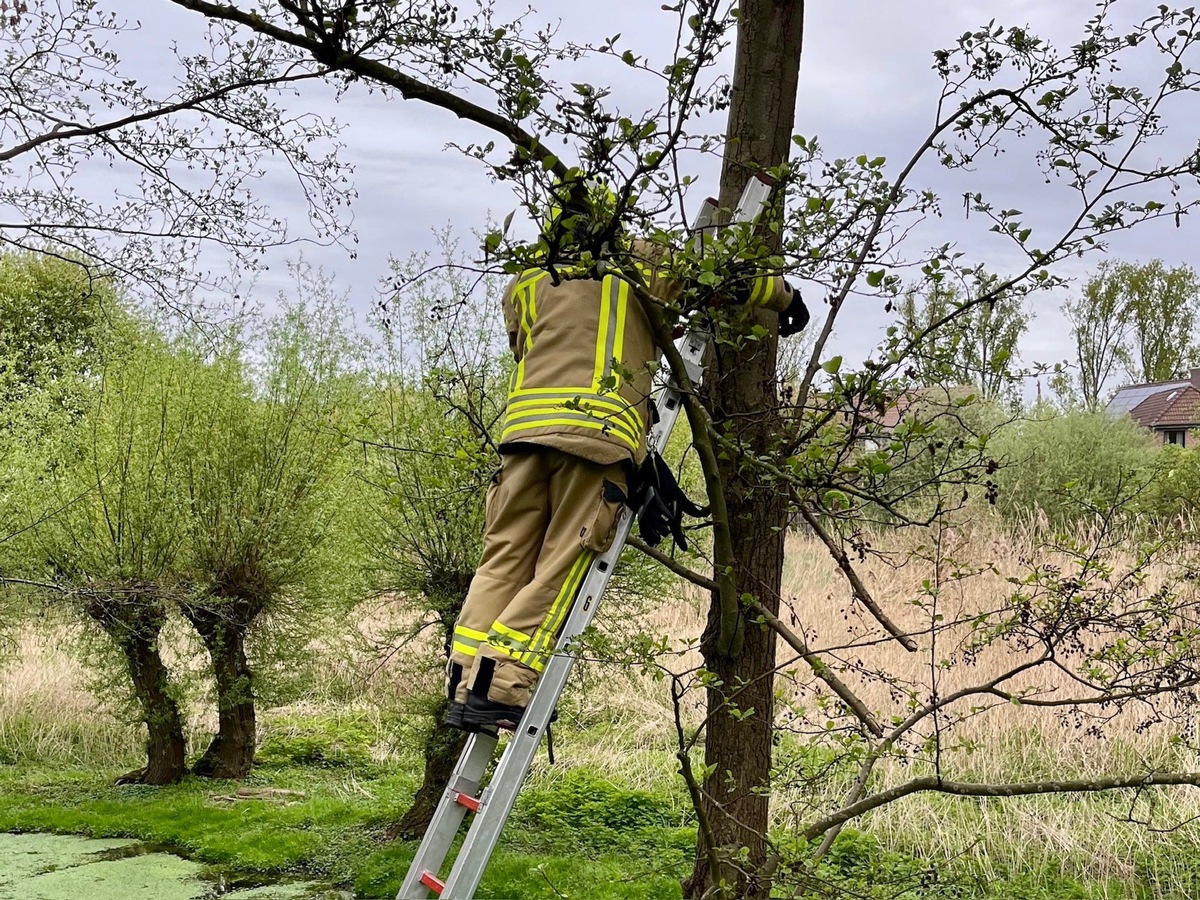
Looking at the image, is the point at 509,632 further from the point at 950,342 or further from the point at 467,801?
the point at 950,342

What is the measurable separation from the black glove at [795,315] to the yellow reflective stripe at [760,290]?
25 centimetres

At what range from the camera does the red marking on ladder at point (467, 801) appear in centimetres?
277

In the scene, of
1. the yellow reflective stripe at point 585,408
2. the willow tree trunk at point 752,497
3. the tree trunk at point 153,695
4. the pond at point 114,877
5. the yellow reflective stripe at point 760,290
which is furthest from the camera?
the tree trunk at point 153,695

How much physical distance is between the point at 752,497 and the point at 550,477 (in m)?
0.60

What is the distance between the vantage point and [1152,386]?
24.2 metres

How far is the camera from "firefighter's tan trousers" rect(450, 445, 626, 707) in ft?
9.23

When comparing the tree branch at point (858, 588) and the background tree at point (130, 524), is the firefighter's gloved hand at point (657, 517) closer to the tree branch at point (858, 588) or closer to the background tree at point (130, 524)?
the tree branch at point (858, 588)

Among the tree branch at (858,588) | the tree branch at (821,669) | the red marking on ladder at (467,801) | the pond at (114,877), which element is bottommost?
the pond at (114,877)

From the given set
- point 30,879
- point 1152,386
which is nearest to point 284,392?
point 30,879

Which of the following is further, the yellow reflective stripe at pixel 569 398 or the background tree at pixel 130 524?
the background tree at pixel 130 524

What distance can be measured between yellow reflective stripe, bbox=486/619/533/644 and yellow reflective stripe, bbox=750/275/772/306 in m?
1.04

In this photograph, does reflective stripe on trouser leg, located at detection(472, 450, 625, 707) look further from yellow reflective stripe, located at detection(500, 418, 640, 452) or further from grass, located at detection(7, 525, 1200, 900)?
grass, located at detection(7, 525, 1200, 900)

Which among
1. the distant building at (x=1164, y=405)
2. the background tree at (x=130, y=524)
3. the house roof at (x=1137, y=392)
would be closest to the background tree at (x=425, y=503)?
the background tree at (x=130, y=524)

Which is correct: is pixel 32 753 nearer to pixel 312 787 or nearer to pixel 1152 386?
pixel 312 787
